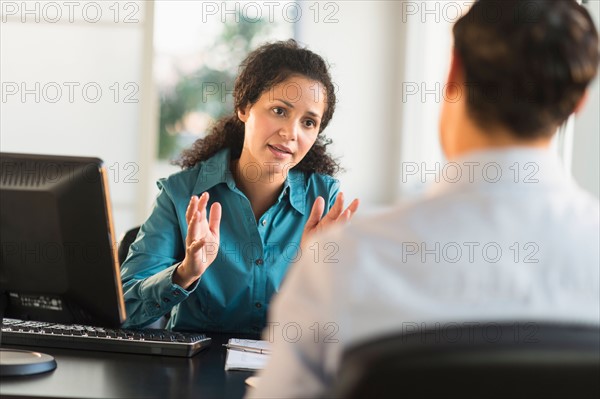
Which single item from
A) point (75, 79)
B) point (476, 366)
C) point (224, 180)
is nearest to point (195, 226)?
point (224, 180)

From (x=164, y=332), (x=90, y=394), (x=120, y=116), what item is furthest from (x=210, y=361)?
(x=120, y=116)

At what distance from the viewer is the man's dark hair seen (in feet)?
3.57

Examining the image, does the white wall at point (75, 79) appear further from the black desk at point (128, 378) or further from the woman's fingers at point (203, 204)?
the black desk at point (128, 378)

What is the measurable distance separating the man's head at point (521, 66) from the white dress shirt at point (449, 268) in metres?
0.04

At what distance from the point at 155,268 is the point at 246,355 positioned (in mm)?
636

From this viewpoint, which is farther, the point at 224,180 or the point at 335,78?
the point at 335,78

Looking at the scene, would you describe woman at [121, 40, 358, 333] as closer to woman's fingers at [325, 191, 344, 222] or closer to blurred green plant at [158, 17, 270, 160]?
woman's fingers at [325, 191, 344, 222]

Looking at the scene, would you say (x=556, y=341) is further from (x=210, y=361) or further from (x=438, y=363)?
(x=210, y=361)

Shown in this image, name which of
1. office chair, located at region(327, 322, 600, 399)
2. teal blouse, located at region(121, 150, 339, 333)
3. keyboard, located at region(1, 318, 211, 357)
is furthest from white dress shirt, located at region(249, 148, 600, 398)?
teal blouse, located at region(121, 150, 339, 333)

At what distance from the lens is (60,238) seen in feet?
5.49

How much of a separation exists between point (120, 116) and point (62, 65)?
408 millimetres

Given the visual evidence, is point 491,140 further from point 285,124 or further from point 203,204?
point 285,124

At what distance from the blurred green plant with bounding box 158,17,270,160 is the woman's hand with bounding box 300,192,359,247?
4871 mm

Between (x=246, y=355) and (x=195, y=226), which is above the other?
(x=195, y=226)
